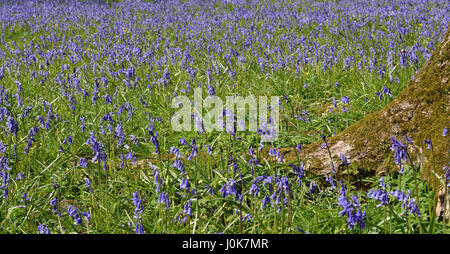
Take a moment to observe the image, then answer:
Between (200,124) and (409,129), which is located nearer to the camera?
(409,129)

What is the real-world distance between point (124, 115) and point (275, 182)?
8.39 ft

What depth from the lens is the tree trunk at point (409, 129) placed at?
2.99 metres

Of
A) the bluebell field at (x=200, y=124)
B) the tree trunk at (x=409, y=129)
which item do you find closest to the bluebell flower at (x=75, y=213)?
the bluebell field at (x=200, y=124)

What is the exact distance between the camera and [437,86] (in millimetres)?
3074

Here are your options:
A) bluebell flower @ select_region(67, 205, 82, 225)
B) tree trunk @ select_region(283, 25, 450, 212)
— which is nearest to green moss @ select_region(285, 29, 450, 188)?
tree trunk @ select_region(283, 25, 450, 212)

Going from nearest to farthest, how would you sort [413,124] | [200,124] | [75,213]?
[75,213] → [413,124] → [200,124]

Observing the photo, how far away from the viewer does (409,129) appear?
10.3 feet

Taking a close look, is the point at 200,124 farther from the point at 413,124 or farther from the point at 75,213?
the point at 413,124

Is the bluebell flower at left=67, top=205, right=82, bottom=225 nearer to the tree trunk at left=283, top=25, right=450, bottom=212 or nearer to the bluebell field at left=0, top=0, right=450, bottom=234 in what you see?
the bluebell field at left=0, top=0, right=450, bottom=234

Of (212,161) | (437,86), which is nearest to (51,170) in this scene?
(212,161)

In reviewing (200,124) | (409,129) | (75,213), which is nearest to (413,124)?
(409,129)

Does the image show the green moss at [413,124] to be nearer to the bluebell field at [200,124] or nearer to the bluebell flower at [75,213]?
the bluebell field at [200,124]

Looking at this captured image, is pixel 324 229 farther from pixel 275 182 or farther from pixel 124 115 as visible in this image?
pixel 124 115

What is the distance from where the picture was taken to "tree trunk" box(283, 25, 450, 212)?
9.80 ft
